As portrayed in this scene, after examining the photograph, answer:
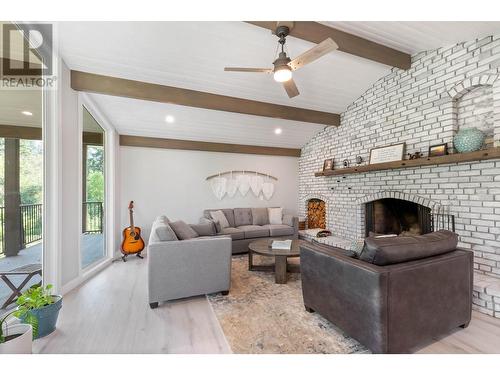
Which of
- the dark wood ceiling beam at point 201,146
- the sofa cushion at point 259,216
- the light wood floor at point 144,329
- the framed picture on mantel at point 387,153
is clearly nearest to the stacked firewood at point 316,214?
the sofa cushion at point 259,216

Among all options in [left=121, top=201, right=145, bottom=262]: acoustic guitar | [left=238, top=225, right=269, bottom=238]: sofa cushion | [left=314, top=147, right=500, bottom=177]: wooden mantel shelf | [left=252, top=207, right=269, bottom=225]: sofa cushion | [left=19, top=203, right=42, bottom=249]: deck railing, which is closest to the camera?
[left=19, top=203, right=42, bottom=249]: deck railing

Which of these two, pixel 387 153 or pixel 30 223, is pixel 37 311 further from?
pixel 387 153

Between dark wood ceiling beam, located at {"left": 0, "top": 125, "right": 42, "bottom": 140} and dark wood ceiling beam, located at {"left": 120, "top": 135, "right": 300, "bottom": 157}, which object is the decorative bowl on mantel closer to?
dark wood ceiling beam, located at {"left": 120, "top": 135, "right": 300, "bottom": 157}

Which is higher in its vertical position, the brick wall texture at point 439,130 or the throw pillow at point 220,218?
the brick wall texture at point 439,130

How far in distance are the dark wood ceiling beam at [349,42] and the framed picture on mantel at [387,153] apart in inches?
45.2

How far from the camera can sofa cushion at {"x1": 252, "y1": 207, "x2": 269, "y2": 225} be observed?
17.5ft

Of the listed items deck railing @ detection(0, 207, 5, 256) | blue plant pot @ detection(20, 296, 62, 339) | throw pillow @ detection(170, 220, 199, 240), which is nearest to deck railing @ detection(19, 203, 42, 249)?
deck railing @ detection(0, 207, 5, 256)

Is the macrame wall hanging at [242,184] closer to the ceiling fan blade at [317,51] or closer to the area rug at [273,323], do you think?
the area rug at [273,323]

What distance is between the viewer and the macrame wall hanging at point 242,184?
5.53m

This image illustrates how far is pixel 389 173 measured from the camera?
12.0 feet

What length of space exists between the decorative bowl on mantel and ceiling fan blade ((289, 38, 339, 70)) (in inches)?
74.7

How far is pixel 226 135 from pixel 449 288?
4.49 m

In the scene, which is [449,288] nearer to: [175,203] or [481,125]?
[481,125]

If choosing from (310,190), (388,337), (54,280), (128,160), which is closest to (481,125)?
(388,337)
